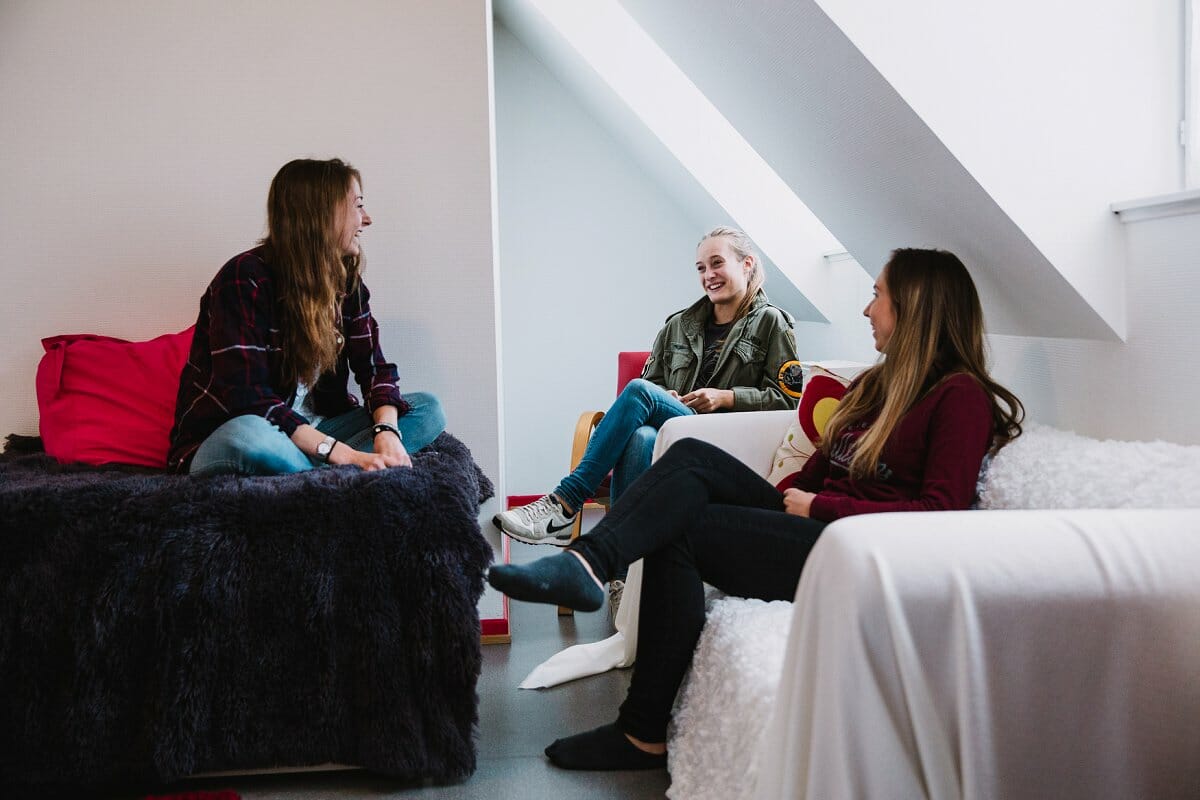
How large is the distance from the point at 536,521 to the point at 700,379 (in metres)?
0.76

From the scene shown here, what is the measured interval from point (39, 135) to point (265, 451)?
1.25 meters

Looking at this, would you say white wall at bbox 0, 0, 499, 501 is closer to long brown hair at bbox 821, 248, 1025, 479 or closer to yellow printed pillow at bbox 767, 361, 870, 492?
yellow printed pillow at bbox 767, 361, 870, 492

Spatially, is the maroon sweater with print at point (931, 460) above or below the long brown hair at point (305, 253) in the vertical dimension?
below

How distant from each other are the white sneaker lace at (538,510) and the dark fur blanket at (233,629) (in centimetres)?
79

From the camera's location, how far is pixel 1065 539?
3.46 ft

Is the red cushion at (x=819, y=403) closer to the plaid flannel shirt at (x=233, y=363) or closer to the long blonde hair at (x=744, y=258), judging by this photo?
the long blonde hair at (x=744, y=258)

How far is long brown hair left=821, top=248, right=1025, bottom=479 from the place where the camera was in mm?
1793

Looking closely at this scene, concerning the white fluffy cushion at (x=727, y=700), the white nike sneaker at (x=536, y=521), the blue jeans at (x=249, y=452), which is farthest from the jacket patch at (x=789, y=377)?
the blue jeans at (x=249, y=452)

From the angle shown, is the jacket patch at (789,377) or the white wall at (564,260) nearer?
the jacket patch at (789,377)

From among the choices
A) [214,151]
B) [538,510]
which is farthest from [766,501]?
[214,151]

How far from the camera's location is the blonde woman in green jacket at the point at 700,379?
2750 millimetres

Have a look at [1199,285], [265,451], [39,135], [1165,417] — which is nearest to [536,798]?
[265,451]

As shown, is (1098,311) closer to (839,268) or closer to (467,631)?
(467,631)

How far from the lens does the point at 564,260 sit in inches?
185
